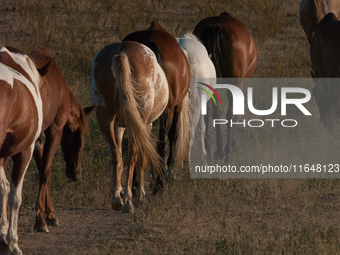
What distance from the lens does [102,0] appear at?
13.5m

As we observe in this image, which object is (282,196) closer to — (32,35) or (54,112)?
(54,112)

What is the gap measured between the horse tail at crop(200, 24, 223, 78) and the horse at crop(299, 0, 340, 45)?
9.74 feet

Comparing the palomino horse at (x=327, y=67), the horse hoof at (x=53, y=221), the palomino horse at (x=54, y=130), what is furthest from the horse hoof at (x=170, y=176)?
the palomino horse at (x=327, y=67)

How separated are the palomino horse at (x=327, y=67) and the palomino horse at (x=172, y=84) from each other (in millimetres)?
2413

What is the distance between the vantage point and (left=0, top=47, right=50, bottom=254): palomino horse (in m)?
3.22

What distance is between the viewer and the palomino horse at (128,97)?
4.60m

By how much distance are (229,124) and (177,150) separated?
1.41 meters

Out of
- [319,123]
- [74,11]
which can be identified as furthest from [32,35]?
[319,123]

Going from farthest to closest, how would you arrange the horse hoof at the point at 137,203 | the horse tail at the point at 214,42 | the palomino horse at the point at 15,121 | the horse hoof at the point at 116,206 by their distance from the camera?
the horse tail at the point at 214,42 → the horse hoof at the point at 137,203 → the horse hoof at the point at 116,206 → the palomino horse at the point at 15,121

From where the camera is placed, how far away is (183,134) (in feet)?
19.6

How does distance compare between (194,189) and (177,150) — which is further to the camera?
(177,150)

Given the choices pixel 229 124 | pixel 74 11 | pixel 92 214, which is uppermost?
pixel 74 11

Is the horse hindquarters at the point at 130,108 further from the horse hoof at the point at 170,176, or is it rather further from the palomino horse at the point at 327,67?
the palomino horse at the point at 327,67

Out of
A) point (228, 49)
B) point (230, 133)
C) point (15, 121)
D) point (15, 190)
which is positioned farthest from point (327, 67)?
point (15, 121)
